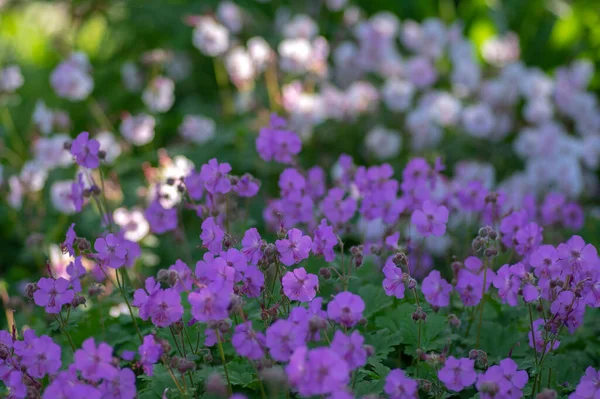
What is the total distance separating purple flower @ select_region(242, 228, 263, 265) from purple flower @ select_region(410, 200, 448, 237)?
19.5 inches

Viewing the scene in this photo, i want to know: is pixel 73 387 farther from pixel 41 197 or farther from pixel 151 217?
pixel 41 197

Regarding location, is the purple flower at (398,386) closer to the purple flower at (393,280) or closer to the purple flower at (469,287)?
the purple flower at (393,280)

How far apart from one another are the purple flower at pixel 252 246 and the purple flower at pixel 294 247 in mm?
65

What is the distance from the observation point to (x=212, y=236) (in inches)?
73.7

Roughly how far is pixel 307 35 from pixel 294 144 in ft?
7.27

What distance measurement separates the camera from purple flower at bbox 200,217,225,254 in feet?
6.06

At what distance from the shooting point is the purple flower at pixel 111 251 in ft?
5.95

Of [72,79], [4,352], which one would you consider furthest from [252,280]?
[72,79]

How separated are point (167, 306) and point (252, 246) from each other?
10.3 inches

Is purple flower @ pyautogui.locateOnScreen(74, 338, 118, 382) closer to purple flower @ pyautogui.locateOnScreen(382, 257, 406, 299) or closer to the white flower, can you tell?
purple flower @ pyautogui.locateOnScreen(382, 257, 406, 299)

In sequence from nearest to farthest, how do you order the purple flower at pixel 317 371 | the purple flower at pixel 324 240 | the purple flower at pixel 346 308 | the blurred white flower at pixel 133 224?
the purple flower at pixel 317 371
the purple flower at pixel 346 308
the purple flower at pixel 324 240
the blurred white flower at pixel 133 224

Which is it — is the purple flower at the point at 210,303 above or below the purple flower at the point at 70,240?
above

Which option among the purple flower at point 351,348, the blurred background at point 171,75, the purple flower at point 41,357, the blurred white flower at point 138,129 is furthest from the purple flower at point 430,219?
the blurred white flower at point 138,129

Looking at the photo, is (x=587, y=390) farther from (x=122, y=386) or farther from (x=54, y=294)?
(x=54, y=294)
